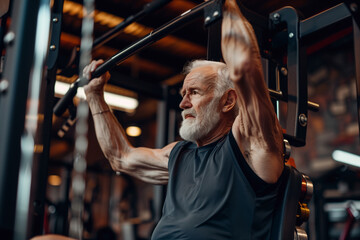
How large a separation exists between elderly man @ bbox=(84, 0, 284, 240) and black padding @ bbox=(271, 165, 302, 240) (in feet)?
0.17

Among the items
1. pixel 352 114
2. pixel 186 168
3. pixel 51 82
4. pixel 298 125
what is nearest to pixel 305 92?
pixel 298 125

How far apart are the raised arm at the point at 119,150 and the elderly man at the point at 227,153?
5cm

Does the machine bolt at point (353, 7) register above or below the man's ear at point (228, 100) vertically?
above

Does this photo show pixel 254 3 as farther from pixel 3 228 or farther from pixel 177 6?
pixel 3 228

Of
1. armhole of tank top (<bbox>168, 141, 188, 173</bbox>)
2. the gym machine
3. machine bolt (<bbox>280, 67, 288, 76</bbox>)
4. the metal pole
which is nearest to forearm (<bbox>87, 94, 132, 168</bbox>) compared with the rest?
the gym machine

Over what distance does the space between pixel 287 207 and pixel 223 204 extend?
0.25 metres

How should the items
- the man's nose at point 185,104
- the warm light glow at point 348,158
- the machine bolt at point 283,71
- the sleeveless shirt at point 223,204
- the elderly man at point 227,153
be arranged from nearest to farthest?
the elderly man at point 227,153
the sleeveless shirt at point 223,204
the machine bolt at point 283,71
the man's nose at point 185,104
the warm light glow at point 348,158

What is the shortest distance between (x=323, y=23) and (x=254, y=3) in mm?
2810

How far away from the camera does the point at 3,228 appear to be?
731mm

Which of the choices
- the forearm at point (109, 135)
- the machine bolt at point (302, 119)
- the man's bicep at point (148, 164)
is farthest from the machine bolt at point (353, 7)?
the forearm at point (109, 135)

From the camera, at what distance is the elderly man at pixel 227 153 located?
1.46 m

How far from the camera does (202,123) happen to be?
6.51 feet

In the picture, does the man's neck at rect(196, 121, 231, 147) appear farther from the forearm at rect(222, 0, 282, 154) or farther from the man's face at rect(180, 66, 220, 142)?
the forearm at rect(222, 0, 282, 154)

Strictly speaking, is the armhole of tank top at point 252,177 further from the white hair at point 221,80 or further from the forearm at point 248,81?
the white hair at point 221,80
